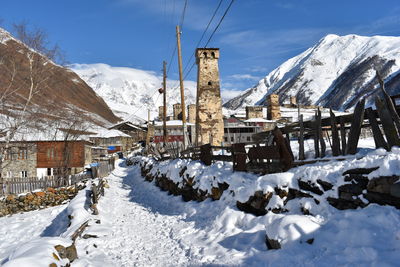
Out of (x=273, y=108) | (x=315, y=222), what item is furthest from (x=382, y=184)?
(x=273, y=108)

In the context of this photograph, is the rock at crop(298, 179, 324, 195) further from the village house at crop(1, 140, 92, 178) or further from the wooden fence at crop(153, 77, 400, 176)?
the village house at crop(1, 140, 92, 178)

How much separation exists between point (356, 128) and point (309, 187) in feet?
6.17

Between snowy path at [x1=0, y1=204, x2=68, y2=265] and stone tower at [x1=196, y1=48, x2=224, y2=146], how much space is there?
51.0 ft

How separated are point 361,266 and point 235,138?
50453 millimetres

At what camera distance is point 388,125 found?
20.3ft

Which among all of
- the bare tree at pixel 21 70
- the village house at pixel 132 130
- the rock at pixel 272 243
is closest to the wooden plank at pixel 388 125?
the rock at pixel 272 243

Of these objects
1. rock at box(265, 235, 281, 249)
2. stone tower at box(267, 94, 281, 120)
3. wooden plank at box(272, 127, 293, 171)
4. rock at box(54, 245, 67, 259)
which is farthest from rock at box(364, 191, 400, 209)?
stone tower at box(267, 94, 281, 120)

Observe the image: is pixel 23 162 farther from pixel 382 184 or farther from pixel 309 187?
pixel 382 184

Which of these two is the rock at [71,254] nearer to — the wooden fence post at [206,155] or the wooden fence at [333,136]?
the wooden fence at [333,136]

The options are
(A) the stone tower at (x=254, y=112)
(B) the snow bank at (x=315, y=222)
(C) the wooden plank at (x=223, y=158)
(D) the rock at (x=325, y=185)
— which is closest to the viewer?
(B) the snow bank at (x=315, y=222)

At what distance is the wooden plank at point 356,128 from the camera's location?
271 inches

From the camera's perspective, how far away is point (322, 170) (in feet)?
21.1

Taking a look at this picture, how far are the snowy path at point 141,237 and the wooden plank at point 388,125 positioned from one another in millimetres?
4823

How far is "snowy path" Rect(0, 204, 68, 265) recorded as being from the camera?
12.3 meters
